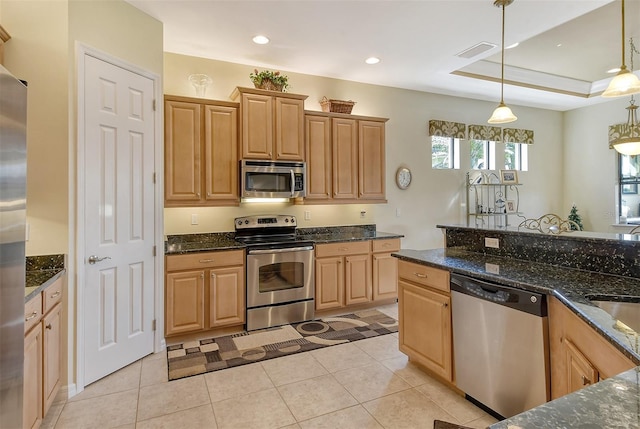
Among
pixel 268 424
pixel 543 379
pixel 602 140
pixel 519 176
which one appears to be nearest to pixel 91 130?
pixel 268 424

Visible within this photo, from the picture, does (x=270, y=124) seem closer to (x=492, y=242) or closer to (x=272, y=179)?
(x=272, y=179)

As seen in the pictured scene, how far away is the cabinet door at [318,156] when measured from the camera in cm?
413

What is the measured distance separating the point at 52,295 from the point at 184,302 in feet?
4.00

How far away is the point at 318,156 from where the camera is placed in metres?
4.18

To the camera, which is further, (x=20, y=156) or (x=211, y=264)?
(x=211, y=264)

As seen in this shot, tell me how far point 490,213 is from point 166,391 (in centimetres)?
511

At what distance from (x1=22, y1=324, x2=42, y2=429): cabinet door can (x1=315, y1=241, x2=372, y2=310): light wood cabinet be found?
2492 millimetres

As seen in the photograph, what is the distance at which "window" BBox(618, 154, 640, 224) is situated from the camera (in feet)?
18.7

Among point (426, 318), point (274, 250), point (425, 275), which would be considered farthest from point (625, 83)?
point (274, 250)

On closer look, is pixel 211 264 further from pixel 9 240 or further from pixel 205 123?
pixel 9 240

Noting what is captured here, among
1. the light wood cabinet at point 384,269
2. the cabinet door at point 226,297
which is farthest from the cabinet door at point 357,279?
the cabinet door at point 226,297

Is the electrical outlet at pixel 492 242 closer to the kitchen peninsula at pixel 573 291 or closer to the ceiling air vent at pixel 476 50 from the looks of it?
the kitchen peninsula at pixel 573 291

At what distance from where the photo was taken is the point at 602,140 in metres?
6.01

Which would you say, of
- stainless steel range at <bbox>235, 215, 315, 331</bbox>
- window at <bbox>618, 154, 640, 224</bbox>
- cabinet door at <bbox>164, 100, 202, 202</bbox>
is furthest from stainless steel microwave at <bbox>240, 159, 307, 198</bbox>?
window at <bbox>618, 154, 640, 224</bbox>
